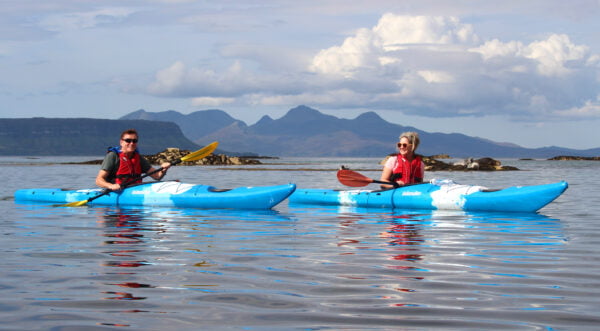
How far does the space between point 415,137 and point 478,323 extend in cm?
903

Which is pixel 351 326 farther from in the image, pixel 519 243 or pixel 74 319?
pixel 519 243

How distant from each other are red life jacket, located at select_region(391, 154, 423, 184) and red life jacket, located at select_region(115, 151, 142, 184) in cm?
491

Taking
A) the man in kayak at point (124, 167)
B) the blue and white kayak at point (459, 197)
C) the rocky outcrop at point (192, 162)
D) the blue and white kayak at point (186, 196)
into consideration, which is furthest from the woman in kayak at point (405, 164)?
the rocky outcrop at point (192, 162)

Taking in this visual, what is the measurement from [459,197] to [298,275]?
25.5 ft

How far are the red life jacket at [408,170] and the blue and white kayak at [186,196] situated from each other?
6.84ft

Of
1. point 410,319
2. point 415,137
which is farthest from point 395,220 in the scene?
point 410,319

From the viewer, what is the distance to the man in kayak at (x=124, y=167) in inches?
500

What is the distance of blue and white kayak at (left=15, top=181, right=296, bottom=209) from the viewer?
12.8 metres

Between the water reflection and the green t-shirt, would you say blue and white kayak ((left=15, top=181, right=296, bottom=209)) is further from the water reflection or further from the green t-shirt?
the water reflection

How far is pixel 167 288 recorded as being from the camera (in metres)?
4.94

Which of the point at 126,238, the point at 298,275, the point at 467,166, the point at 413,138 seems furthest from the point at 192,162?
the point at 298,275

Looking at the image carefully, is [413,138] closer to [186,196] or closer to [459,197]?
[459,197]

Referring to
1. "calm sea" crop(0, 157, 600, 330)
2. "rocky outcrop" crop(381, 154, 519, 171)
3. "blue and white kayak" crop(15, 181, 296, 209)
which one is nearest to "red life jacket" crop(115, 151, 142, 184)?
"blue and white kayak" crop(15, 181, 296, 209)

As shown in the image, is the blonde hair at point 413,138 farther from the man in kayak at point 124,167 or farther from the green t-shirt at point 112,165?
the green t-shirt at point 112,165
